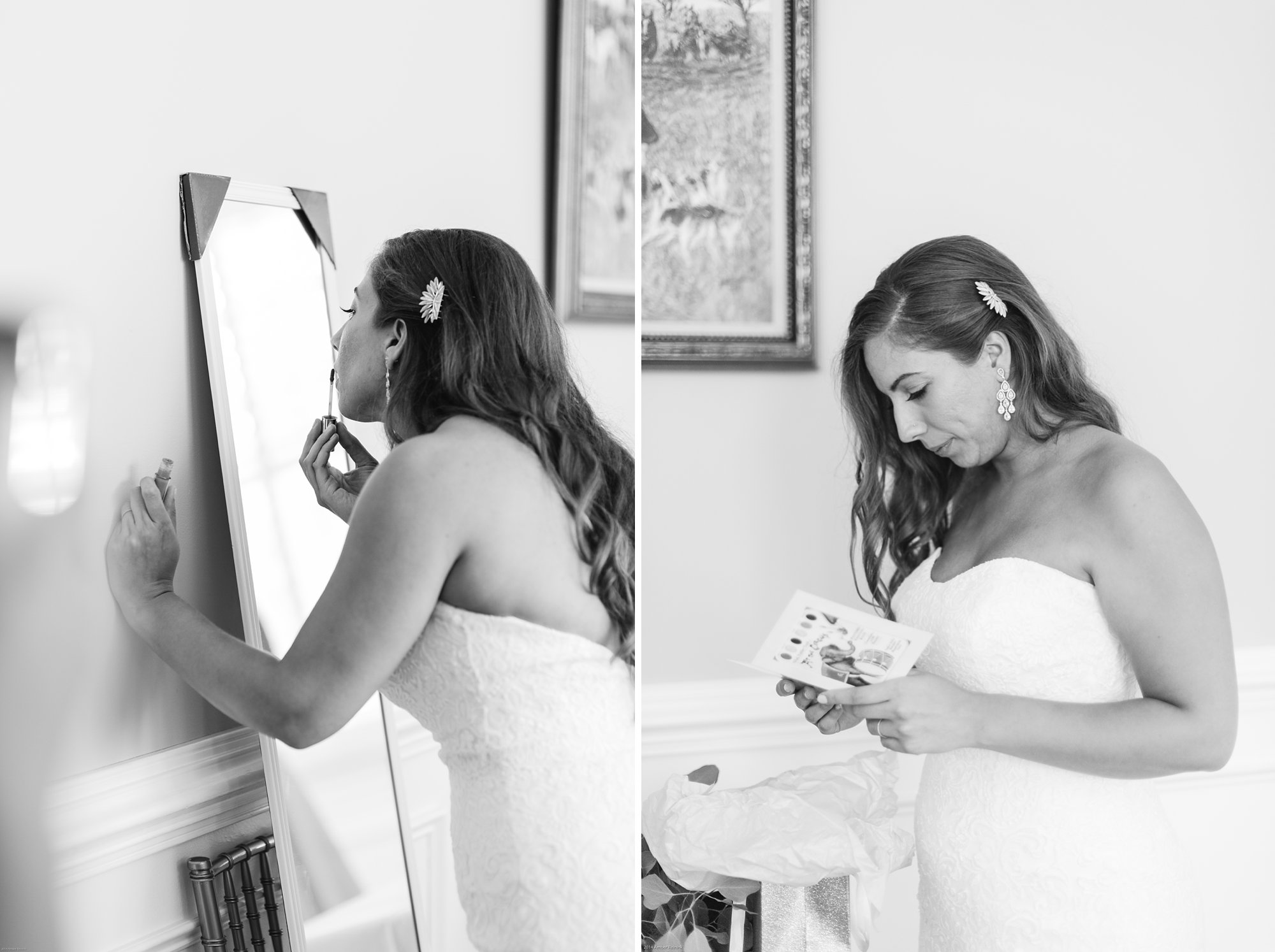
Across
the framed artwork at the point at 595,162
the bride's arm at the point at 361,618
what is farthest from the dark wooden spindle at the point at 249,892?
the framed artwork at the point at 595,162

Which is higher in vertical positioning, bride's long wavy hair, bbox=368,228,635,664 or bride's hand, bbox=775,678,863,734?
bride's long wavy hair, bbox=368,228,635,664

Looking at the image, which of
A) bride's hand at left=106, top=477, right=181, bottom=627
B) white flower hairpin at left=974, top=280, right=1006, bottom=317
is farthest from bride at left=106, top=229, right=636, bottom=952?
white flower hairpin at left=974, top=280, right=1006, bottom=317

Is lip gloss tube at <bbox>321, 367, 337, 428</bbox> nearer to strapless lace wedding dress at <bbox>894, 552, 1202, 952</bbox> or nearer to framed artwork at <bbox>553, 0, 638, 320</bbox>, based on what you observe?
framed artwork at <bbox>553, 0, 638, 320</bbox>

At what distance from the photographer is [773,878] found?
1.59 m

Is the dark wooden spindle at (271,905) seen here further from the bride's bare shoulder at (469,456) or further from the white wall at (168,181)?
the bride's bare shoulder at (469,456)

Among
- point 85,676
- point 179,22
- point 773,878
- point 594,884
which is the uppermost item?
point 179,22

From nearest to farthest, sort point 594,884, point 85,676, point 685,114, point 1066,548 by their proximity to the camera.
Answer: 1. point 85,676
2. point 594,884
3. point 1066,548
4. point 685,114

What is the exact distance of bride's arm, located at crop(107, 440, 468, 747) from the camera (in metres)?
1.06

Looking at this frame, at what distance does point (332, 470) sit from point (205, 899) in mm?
469

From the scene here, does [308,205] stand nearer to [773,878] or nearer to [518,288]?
[518,288]

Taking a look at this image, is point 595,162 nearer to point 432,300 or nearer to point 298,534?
point 432,300

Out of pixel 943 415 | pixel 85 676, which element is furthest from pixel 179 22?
pixel 943 415

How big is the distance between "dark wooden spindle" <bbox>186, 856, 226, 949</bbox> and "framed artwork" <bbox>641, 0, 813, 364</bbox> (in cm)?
119

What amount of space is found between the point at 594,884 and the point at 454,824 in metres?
0.19
